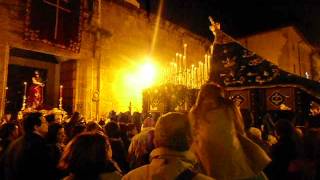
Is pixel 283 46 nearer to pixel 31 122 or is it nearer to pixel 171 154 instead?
pixel 31 122

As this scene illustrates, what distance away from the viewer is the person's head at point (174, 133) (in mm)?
1912

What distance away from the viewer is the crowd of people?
192cm

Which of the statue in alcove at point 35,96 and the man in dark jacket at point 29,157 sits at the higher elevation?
the statue in alcove at point 35,96

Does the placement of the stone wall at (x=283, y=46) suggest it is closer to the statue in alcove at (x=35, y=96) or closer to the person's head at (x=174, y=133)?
the statue in alcove at (x=35, y=96)

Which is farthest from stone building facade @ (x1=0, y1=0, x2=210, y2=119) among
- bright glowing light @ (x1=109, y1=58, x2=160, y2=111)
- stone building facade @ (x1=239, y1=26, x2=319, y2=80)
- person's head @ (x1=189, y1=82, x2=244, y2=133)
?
stone building facade @ (x1=239, y1=26, x2=319, y2=80)

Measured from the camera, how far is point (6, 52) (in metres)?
9.05

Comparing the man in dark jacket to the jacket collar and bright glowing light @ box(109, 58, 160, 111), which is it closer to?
the jacket collar

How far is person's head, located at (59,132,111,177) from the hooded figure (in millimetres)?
857

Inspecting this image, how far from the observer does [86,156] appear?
1927mm

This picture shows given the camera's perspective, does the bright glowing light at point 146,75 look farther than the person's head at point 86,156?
Yes

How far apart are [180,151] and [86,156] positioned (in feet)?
1.88

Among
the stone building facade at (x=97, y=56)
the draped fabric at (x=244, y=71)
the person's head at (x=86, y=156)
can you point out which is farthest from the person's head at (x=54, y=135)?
the stone building facade at (x=97, y=56)

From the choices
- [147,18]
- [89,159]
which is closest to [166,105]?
[89,159]

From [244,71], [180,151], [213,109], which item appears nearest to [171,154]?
[180,151]
